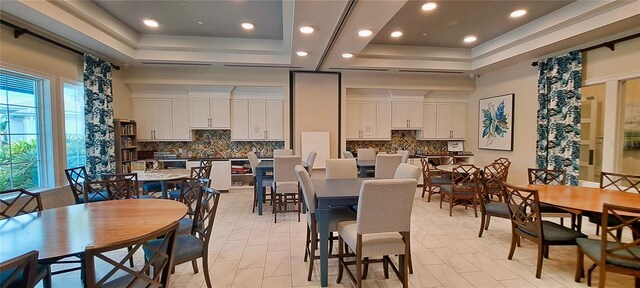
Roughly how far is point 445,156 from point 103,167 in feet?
22.9

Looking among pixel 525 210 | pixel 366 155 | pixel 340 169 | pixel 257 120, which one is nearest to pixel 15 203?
pixel 340 169

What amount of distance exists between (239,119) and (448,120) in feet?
16.9

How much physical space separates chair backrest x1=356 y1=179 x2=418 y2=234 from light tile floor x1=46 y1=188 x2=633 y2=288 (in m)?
0.70

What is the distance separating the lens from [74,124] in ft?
15.3

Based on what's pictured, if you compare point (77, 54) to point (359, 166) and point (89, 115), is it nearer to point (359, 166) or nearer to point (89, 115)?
point (89, 115)

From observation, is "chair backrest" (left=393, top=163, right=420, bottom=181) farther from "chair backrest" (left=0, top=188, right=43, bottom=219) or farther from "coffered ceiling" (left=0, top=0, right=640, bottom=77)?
"chair backrest" (left=0, top=188, right=43, bottom=219)

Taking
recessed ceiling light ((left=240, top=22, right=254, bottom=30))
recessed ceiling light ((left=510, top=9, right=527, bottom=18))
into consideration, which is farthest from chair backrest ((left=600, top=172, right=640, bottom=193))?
recessed ceiling light ((left=240, top=22, right=254, bottom=30))

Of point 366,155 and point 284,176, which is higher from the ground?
point 366,155

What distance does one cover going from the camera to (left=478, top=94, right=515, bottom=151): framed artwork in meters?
5.86

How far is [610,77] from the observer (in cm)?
416

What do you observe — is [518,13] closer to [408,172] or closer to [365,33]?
[365,33]

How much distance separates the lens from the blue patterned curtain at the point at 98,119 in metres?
4.68

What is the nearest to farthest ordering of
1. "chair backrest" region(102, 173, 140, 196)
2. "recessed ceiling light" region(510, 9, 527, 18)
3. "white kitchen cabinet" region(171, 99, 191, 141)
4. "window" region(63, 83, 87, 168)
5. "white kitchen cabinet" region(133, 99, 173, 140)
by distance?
"chair backrest" region(102, 173, 140, 196), "recessed ceiling light" region(510, 9, 527, 18), "window" region(63, 83, 87, 168), "white kitchen cabinet" region(133, 99, 173, 140), "white kitchen cabinet" region(171, 99, 191, 141)

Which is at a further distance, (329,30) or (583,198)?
(329,30)
